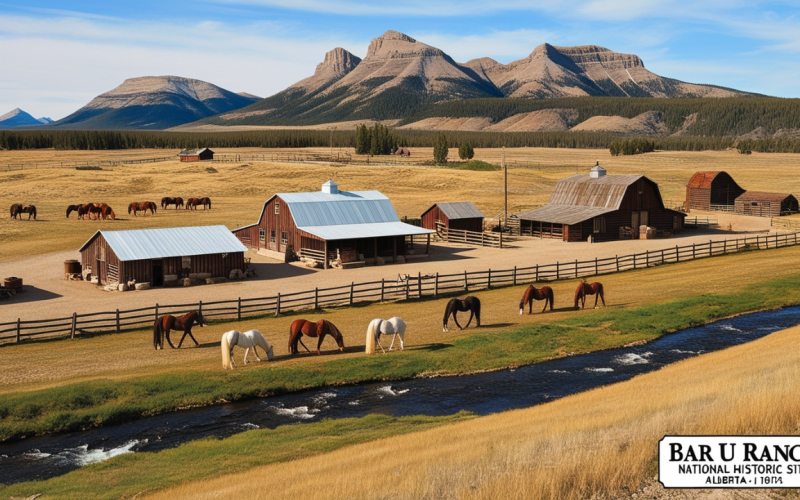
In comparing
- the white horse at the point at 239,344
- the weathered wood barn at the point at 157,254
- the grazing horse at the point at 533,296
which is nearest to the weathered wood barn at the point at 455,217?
the weathered wood barn at the point at 157,254

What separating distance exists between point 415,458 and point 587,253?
40.4 meters

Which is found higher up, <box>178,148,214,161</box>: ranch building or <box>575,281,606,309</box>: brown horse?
<box>178,148,214,161</box>: ranch building

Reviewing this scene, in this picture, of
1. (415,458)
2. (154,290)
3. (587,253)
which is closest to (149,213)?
(154,290)

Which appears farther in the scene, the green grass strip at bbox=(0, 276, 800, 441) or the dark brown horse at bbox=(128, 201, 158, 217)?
the dark brown horse at bbox=(128, 201, 158, 217)

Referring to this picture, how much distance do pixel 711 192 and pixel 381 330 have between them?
66.3m

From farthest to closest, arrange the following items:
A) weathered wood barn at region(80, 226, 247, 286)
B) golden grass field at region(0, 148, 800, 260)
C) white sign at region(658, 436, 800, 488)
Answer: golden grass field at region(0, 148, 800, 260) < weathered wood barn at region(80, 226, 247, 286) < white sign at region(658, 436, 800, 488)

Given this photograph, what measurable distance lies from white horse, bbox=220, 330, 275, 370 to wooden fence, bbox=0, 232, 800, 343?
4767 mm

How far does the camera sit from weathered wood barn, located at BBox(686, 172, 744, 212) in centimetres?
7969

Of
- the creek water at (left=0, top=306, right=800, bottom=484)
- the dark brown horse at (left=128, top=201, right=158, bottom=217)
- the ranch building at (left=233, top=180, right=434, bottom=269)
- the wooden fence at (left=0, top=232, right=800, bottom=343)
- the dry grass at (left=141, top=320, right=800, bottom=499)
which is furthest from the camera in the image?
the dark brown horse at (left=128, top=201, right=158, bottom=217)

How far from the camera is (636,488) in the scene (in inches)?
367

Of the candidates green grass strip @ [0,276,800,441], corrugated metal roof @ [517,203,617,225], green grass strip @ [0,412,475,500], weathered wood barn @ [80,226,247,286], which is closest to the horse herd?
green grass strip @ [0,276,800,441]

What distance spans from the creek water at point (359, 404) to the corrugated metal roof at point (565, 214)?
104 feet

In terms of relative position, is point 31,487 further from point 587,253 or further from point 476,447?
point 587,253

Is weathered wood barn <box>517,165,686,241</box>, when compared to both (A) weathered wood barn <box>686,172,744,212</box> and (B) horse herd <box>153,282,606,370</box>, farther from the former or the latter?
(B) horse herd <box>153,282,606,370</box>
